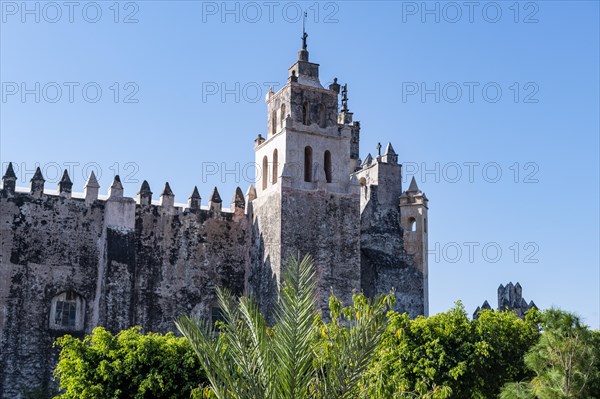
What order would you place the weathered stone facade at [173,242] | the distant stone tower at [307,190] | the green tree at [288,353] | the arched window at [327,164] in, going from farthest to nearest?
the arched window at [327,164], the distant stone tower at [307,190], the weathered stone facade at [173,242], the green tree at [288,353]

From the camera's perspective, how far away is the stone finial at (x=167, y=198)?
3494cm

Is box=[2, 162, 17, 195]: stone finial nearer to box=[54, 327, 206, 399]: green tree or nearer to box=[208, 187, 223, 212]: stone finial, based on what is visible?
box=[208, 187, 223, 212]: stone finial

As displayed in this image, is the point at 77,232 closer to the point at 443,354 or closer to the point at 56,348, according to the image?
the point at 56,348

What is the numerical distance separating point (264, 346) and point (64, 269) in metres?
20.5

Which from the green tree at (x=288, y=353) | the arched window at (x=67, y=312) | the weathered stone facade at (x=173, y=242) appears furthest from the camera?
the arched window at (x=67, y=312)

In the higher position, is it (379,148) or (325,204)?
(379,148)

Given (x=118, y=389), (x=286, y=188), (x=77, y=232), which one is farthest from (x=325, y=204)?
(x=118, y=389)

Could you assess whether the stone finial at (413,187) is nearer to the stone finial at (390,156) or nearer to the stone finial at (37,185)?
the stone finial at (390,156)

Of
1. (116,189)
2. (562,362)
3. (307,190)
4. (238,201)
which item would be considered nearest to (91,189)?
(116,189)

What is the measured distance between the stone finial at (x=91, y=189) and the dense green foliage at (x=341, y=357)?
8289mm

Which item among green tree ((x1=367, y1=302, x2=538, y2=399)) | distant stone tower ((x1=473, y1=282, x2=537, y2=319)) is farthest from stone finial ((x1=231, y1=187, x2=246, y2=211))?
distant stone tower ((x1=473, y1=282, x2=537, y2=319))

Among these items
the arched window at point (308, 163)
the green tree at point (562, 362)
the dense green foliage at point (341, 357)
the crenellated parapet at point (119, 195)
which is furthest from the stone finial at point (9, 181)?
the green tree at point (562, 362)

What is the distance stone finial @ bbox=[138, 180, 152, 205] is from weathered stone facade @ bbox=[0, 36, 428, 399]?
0.16 ft

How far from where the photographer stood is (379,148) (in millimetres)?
40312
